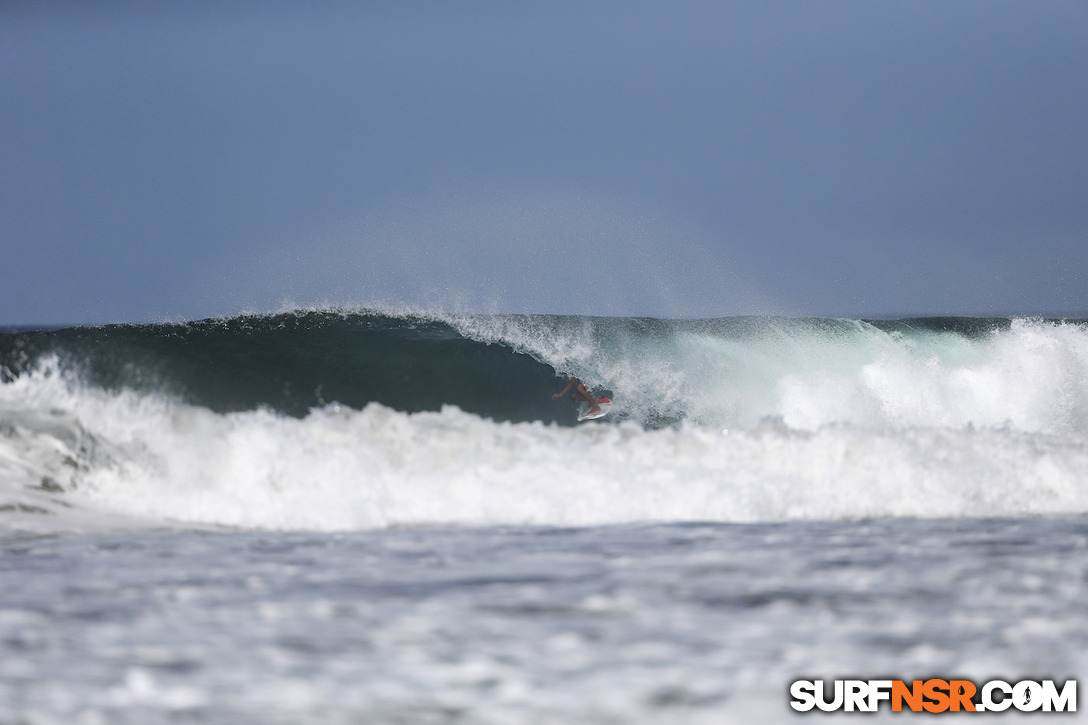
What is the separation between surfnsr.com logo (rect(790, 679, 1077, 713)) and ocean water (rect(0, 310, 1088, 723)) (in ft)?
0.21

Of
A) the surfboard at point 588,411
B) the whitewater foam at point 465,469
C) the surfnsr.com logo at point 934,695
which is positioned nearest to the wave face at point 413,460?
the whitewater foam at point 465,469

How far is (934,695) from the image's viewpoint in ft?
8.23

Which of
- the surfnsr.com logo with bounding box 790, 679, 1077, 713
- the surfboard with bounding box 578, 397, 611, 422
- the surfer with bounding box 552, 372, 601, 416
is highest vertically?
the surfer with bounding box 552, 372, 601, 416

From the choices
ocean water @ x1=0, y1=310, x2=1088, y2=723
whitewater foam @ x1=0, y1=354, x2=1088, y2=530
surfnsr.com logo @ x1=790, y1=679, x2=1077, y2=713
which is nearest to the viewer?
surfnsr.com logo @ x1=790, y1=679, x2=1077, y2=713

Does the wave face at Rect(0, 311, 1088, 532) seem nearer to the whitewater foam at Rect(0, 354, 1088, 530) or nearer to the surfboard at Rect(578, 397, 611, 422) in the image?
the whitewater foam at Rect(0, 354, 1088, 530)

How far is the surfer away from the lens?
10.0 m

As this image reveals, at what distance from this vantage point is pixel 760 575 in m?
3.81

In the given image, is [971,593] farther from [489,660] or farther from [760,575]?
[489,660]

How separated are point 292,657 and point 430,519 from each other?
2652 millimetres

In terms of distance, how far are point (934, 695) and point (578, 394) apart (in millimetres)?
7844

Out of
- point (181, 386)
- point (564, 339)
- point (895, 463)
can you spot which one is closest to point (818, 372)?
point (564, 339)

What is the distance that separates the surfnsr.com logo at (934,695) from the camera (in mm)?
2453

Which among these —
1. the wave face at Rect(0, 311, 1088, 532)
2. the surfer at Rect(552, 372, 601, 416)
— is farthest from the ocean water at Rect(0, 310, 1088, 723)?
the surfer at Rect(552, 372, 601, 416)

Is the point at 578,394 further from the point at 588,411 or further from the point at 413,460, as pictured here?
the point at 413,460
